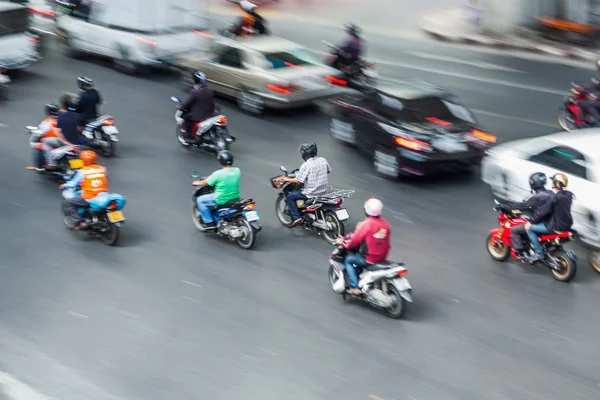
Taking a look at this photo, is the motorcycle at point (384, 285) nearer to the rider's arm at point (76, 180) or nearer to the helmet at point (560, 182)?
the helmet at point (560, 182)

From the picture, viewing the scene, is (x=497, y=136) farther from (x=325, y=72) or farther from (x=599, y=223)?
(x=599, y=223)

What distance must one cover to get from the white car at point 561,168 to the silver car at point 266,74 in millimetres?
5039

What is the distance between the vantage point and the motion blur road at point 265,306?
10102 mm

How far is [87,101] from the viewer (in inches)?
672

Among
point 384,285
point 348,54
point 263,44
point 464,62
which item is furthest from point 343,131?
point 464,62

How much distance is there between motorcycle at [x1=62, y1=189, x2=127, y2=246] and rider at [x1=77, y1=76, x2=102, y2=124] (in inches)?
144

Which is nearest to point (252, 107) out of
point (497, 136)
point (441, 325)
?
point (497, 136)

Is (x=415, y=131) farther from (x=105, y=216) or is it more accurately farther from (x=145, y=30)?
(x=145, y=30)

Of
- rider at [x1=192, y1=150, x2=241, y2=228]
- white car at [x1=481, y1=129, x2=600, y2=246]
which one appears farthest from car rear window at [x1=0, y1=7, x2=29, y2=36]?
white car at [x1=481, y1=129, x2=600, y2=246]

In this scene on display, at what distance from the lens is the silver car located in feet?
62.4

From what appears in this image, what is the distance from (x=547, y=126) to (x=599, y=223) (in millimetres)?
6649

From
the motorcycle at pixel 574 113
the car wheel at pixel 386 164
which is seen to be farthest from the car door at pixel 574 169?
the motorcycle at pixel 574 113

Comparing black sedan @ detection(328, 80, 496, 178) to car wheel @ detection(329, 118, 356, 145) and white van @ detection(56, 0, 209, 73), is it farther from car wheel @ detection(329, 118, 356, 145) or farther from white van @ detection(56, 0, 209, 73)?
white van @ detection(56, 0, 209, 73)

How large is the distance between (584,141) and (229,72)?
28.3ft
